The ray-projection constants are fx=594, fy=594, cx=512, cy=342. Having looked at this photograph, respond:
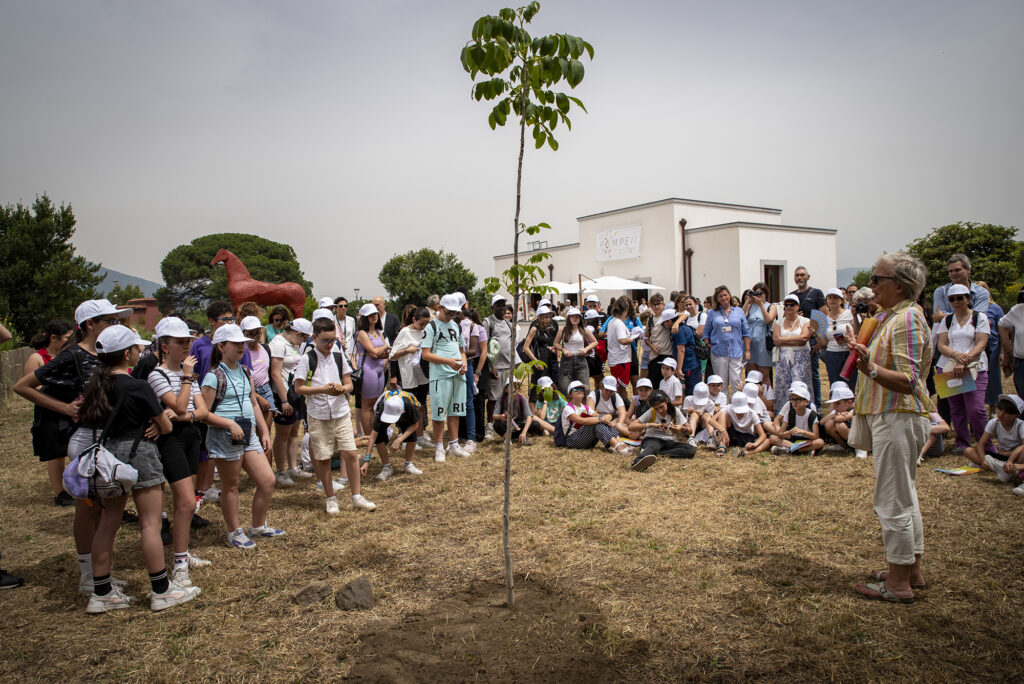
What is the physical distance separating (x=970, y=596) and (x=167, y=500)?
707 centimetres

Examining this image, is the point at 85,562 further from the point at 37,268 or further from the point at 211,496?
the point at 37,268

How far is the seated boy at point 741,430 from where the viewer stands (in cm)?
764

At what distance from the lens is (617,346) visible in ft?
30.4

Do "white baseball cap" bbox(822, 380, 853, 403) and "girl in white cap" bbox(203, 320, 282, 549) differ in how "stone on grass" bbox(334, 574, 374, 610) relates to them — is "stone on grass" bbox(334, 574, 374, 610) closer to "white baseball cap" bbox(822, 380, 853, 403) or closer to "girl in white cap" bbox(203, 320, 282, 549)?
"girl in white cap" bbox(203, 320, 282, 549)

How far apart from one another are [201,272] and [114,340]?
63.8 metres

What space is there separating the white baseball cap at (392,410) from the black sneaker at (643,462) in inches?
111

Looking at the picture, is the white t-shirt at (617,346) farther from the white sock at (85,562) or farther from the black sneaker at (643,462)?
the white sock at (85,562)

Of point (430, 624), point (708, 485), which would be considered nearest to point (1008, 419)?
point (708, 485)

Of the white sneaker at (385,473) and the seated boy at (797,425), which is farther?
the seated boy at (797,425)

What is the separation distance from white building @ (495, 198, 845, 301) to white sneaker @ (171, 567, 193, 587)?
22571 mm

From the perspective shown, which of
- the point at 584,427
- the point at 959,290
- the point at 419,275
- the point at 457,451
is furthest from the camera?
the point at 419,275

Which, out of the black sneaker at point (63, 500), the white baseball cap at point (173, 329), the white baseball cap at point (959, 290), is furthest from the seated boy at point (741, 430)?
the black sneaker at point (63, 500)

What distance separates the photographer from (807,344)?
26.4ft

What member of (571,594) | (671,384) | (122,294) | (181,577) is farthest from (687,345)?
(122,294)
